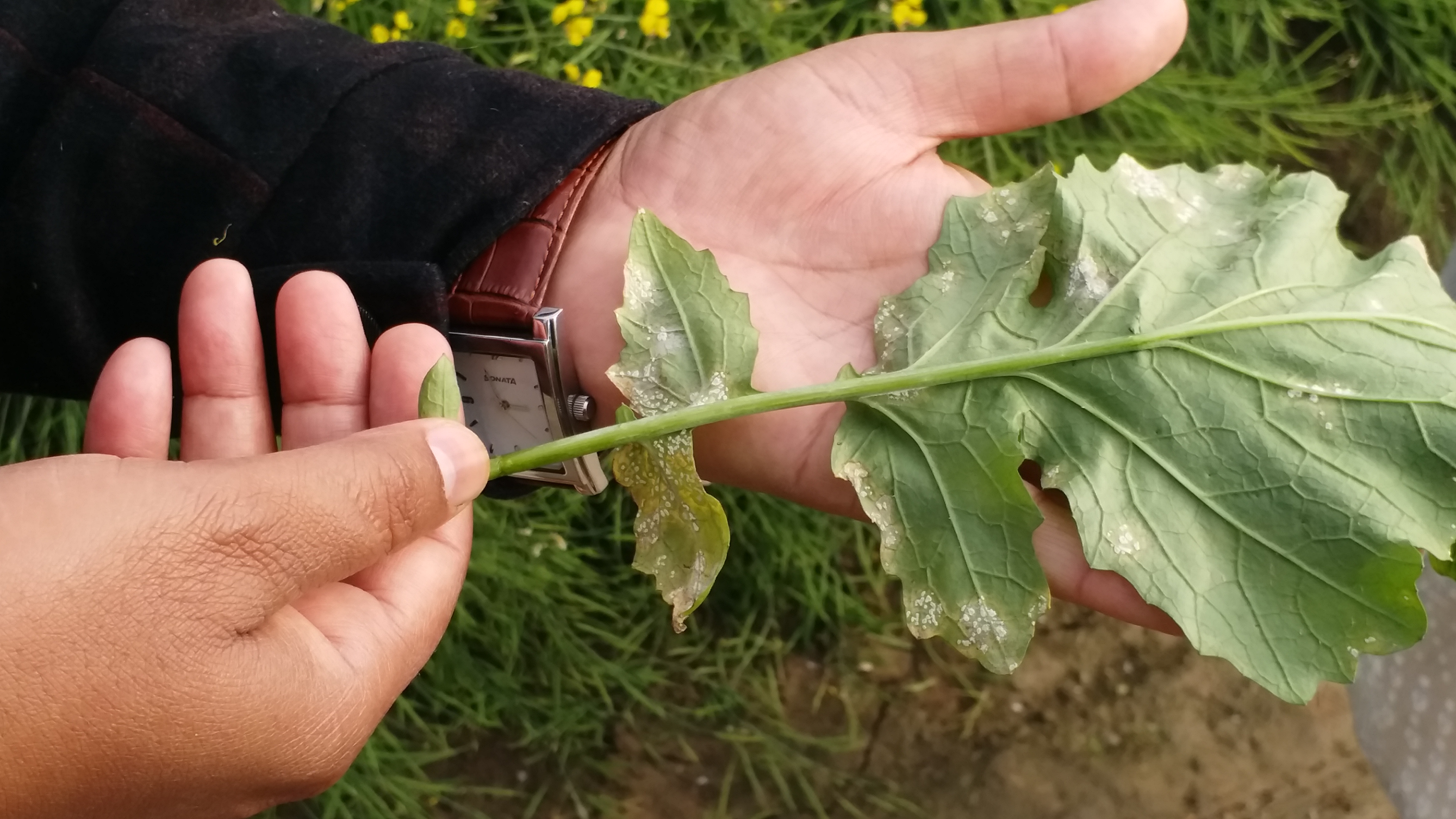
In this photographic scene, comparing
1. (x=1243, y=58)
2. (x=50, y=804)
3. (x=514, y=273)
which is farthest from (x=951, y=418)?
(x=1243, y=58)

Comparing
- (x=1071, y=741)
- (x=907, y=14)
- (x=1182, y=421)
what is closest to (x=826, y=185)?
(x=1182, y=421)

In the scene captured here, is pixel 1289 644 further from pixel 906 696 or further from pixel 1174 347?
pixel 906 696

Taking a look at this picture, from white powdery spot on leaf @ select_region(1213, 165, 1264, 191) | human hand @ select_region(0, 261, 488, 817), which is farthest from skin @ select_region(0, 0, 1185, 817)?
white powdery spot on leaf @ select_region(1213, 165, 1264, 191)

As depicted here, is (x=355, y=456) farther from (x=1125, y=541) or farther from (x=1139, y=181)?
(x=1139, y=181)

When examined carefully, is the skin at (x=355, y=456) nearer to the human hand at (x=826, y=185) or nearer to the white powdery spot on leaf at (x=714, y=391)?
the human hand at (x=826, y=185)

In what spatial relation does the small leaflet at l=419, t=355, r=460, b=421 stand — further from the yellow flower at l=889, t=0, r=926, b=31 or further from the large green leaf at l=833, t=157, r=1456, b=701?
the yellow flower at l=889, t=0, r=926, b=31

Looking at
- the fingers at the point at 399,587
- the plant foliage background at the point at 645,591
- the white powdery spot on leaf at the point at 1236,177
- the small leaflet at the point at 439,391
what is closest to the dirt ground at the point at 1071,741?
the plant foliage background at the point at 645,591
